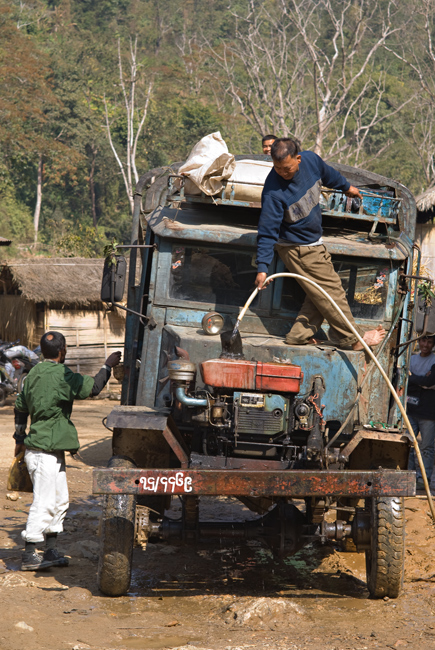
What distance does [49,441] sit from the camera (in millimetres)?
5684

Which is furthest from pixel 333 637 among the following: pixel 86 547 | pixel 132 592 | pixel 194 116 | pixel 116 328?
pixel 194 116

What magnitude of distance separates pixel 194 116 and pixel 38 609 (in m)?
41.3

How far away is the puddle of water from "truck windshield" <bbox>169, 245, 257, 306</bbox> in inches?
107

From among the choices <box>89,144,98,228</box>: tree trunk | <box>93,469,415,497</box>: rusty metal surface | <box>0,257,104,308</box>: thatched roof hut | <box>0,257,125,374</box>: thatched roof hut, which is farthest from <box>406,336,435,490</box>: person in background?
<box>89,144,98,228</box>: tree trunk

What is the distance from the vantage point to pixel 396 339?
6.44 m

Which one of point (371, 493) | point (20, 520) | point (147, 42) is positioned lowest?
point (20, 520)

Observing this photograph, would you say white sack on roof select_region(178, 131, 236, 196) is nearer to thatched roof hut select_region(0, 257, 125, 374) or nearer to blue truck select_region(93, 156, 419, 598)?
blue truck select_region(93, 156, 419, 598)

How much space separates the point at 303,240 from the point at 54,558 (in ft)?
9.89

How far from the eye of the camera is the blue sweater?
5715 mm

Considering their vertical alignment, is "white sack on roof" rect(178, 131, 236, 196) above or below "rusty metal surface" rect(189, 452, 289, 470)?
above

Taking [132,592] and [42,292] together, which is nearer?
[132,592]

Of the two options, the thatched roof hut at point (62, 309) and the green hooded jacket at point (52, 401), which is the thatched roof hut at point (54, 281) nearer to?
the thatched roof hut at point (62, 309)

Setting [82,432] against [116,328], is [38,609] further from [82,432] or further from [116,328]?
[116,328]

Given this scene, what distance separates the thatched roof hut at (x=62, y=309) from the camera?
60.0 ft
